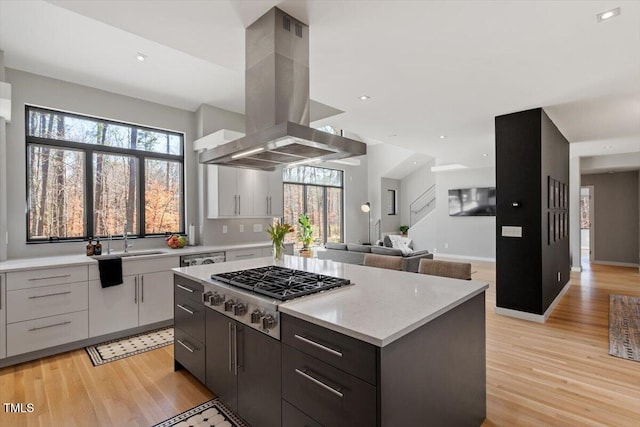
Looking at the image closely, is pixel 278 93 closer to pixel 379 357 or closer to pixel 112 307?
pixel 379 357

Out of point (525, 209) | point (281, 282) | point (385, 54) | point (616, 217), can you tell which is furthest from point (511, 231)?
point (616, 217)

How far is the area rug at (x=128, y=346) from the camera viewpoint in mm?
3113

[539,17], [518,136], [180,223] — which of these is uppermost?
[539,17]

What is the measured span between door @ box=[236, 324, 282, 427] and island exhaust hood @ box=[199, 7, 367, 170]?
117 centimetres

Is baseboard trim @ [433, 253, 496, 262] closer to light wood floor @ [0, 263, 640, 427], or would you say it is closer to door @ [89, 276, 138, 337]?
light wood floor @ [0, 263, 640, 427]

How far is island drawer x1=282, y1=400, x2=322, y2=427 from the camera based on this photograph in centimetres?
152

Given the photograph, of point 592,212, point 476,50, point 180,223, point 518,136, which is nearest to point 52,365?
point 180,223

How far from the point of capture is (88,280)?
3.34 m

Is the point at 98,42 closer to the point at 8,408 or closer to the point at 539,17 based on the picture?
the point at 8,408

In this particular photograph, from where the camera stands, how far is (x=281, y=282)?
212 cm

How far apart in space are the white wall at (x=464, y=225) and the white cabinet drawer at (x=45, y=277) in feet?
28.7

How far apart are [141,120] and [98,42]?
144 centimetres

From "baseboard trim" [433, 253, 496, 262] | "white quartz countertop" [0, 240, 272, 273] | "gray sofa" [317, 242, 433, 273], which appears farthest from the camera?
"baseboard trim" [433, 253, 496, 262]

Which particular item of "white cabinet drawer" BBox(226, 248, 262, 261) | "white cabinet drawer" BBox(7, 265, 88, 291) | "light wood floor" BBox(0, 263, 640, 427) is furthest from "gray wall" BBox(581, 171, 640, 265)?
"white cabinet drawer" BBox(7, 265, 88, 291)
